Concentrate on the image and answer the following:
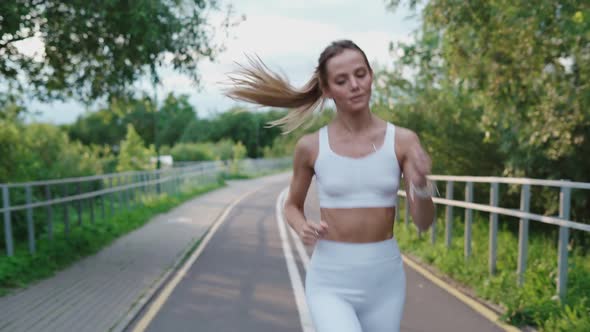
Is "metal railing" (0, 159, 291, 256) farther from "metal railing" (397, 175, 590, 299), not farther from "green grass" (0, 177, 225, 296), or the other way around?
"metal railing" (397, 175, 590, 299)

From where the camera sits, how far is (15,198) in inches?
414

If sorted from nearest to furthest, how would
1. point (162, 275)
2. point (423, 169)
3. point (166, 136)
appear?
point (423, 169), point (162, 275), point (166, 136)

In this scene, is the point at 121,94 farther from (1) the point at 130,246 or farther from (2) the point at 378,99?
(2) the point at 378,99

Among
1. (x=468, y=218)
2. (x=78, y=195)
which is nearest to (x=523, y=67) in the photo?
(x=468, y=218)

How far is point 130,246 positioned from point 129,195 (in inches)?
220

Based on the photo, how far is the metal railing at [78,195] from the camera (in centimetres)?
979

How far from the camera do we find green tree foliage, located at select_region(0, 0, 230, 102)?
32.0ft

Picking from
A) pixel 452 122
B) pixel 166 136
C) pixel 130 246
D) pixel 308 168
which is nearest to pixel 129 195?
pixel 130 246

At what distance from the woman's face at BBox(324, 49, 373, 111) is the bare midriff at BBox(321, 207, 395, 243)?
17.5 inches

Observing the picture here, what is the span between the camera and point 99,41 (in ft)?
35.8

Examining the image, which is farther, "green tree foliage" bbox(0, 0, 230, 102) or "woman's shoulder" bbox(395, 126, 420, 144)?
"green tree foliage" bbox(0, 0, 230, 102)

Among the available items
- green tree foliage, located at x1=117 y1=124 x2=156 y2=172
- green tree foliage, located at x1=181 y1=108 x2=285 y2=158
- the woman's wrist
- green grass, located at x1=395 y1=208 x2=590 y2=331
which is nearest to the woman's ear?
the woman's wrist

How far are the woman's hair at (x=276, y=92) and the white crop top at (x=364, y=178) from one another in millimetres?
509

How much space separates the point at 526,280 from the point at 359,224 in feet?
16.4
